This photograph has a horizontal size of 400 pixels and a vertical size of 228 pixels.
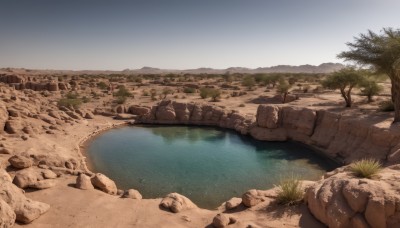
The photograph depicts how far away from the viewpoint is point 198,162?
16.8 m

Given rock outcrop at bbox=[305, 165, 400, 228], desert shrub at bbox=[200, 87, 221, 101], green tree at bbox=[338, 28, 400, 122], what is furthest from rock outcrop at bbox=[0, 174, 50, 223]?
desert shrub at bbox=[200, 87, 221, 101]

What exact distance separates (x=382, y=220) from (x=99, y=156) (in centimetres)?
1472

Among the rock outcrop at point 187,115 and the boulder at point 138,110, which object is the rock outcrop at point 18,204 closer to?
the rock outcrop at point 187,115

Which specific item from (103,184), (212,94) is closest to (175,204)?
(103,184)

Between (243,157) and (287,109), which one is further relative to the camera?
(287,109)

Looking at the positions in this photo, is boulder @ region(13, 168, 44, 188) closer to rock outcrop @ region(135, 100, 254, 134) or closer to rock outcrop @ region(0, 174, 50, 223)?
rock outcrop @ region(0, 174, 50, 223)

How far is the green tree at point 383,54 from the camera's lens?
16547 mm

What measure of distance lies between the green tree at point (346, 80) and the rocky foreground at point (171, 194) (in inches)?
207

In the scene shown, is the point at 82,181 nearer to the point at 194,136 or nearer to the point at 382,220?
the point at 382,220

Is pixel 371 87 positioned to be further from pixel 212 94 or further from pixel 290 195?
pixel 290 195

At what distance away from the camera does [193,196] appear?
1236 centimetres

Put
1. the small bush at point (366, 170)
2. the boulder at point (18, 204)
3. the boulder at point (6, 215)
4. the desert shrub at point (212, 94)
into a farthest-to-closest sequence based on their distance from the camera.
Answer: the desert shrub at point (212, 94) → the small bush at point (366, 170) → the boulder at point (18, 204) → the boulder at point (6, 215)

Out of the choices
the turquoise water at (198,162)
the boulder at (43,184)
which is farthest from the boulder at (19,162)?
the turquoise water at (198,162)

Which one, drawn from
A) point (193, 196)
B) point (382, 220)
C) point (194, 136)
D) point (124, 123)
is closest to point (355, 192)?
point (382, 220)
